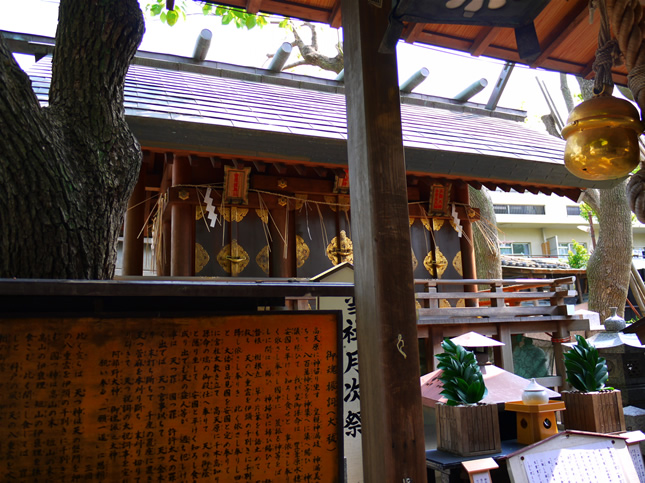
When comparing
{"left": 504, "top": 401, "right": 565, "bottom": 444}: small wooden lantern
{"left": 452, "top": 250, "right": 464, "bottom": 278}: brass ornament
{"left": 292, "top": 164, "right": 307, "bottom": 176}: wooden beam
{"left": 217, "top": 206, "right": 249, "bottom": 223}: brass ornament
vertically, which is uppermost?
{"left": 292, "top": 164, "right": 307, "bottom": 176}: wooden beam

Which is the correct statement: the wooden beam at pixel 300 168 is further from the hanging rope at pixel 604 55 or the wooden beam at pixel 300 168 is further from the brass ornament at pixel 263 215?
the hanging rope at pixel 604 55

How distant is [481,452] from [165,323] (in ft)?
7.17

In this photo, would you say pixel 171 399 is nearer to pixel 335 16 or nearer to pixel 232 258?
pixel 335 16

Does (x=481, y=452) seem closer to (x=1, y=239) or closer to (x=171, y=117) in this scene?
(x=1, y=239)

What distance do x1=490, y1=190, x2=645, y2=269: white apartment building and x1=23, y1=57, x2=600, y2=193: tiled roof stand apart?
2465 centimetres

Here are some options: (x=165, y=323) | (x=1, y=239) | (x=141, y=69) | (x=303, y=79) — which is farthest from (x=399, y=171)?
(x=303, y=79)

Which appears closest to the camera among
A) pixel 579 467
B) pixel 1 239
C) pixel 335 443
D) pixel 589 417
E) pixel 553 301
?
pixel 335 443

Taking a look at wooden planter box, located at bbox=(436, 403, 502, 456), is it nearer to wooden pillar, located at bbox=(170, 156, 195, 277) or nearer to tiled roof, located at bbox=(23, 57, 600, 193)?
tiled roof, located at bbox=(23, 57, 600, 193)

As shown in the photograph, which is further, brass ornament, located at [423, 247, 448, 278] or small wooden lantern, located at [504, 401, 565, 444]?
brass ornament, located at [423, 247, 448, 278]

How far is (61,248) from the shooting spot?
265cm

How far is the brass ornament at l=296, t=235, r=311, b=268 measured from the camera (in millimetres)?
6738

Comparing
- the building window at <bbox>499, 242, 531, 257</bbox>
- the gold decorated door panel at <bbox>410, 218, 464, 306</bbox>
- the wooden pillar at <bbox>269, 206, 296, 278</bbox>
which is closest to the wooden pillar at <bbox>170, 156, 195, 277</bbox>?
the wooden pillar at <bbox>269, 206, 296, 278</bbox>

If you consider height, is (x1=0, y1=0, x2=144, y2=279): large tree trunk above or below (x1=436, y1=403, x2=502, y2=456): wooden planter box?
above

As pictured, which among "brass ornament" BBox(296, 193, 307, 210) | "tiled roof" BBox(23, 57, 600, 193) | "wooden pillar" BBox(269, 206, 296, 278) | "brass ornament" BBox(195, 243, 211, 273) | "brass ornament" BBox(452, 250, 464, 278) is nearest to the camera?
"tiled roof" BBox(23, 57, 600, 193)
